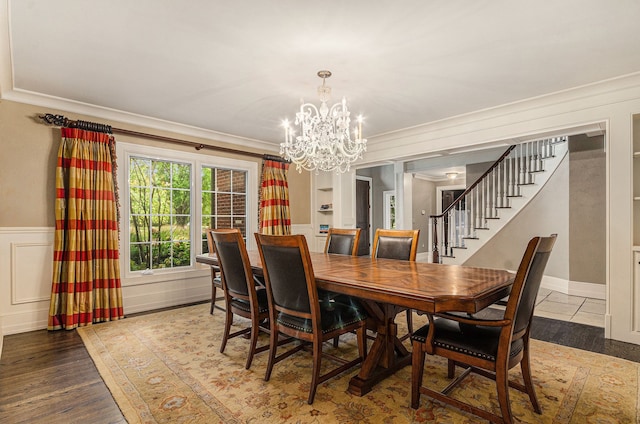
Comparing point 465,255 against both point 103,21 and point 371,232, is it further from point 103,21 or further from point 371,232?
point 103,21

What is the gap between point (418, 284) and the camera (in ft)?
6.20

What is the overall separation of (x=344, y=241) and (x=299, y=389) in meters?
1.79

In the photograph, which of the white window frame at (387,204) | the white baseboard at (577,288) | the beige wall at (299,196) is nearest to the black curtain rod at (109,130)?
the beige wall at (299,196)

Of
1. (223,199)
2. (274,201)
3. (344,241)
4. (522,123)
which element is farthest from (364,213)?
(522,123)

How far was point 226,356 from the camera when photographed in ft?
8.87

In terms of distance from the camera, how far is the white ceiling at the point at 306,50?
6.57 feet

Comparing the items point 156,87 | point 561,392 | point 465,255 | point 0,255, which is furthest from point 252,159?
point 561,392

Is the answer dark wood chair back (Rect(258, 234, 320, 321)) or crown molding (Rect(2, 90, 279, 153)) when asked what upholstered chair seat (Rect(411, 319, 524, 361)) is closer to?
dark wood chair back (Rect(258, 234, 320, 321))

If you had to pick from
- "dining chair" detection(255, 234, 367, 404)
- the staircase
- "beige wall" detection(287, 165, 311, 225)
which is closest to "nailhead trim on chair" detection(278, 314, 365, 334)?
"dining chair" detection(255, 234, 367, 404)

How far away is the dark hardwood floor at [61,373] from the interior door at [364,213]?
4816 millimetres

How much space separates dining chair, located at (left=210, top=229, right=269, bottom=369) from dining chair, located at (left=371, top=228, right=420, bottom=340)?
1.24 m

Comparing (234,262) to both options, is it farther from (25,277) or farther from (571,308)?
(571,308)

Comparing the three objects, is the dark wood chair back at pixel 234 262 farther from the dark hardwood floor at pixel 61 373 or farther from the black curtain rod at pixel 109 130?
the black curtain rod at pixel 109 130

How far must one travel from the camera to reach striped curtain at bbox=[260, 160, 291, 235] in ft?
16.8
